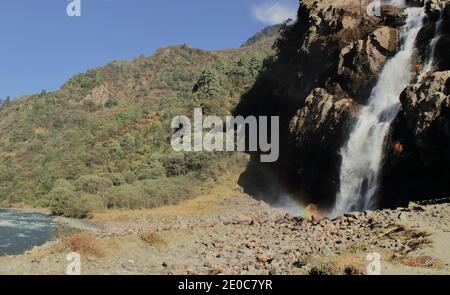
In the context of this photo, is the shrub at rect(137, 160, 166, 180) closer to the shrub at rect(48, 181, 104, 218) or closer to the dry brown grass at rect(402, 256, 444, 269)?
the shrub at rect(48, 181, 104, 218)

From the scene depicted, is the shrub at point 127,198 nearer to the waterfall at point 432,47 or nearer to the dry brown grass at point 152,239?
the dry brown grass at point 152,239

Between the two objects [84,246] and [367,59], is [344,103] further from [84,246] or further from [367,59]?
[84,246]

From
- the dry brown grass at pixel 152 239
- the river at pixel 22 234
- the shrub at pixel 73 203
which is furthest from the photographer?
the shrub at pixel 73 203

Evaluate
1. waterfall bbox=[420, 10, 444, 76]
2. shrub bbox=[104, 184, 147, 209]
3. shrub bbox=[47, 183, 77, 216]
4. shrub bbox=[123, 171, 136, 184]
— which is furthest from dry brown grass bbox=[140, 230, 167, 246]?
shrub bbox=[123, 171, 136, 184]

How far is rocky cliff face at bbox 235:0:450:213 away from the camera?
91.8ft

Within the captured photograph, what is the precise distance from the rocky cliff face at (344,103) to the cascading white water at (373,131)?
26.8 inches

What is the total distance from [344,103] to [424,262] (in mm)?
23295

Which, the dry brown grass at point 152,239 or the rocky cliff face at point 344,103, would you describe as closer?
the dry brown grass at point 152,239

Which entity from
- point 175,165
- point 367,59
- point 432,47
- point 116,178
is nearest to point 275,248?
point 432,47

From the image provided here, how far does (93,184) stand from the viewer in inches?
2223

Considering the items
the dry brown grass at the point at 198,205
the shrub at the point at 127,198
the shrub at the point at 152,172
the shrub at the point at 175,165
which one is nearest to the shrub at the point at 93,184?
the shrub at the point at 152,172

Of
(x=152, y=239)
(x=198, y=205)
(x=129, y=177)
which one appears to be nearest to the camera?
(x=152, y=239)

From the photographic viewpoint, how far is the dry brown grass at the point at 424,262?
14.6m

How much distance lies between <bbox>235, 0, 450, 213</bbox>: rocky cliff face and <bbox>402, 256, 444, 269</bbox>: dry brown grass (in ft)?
43.0
